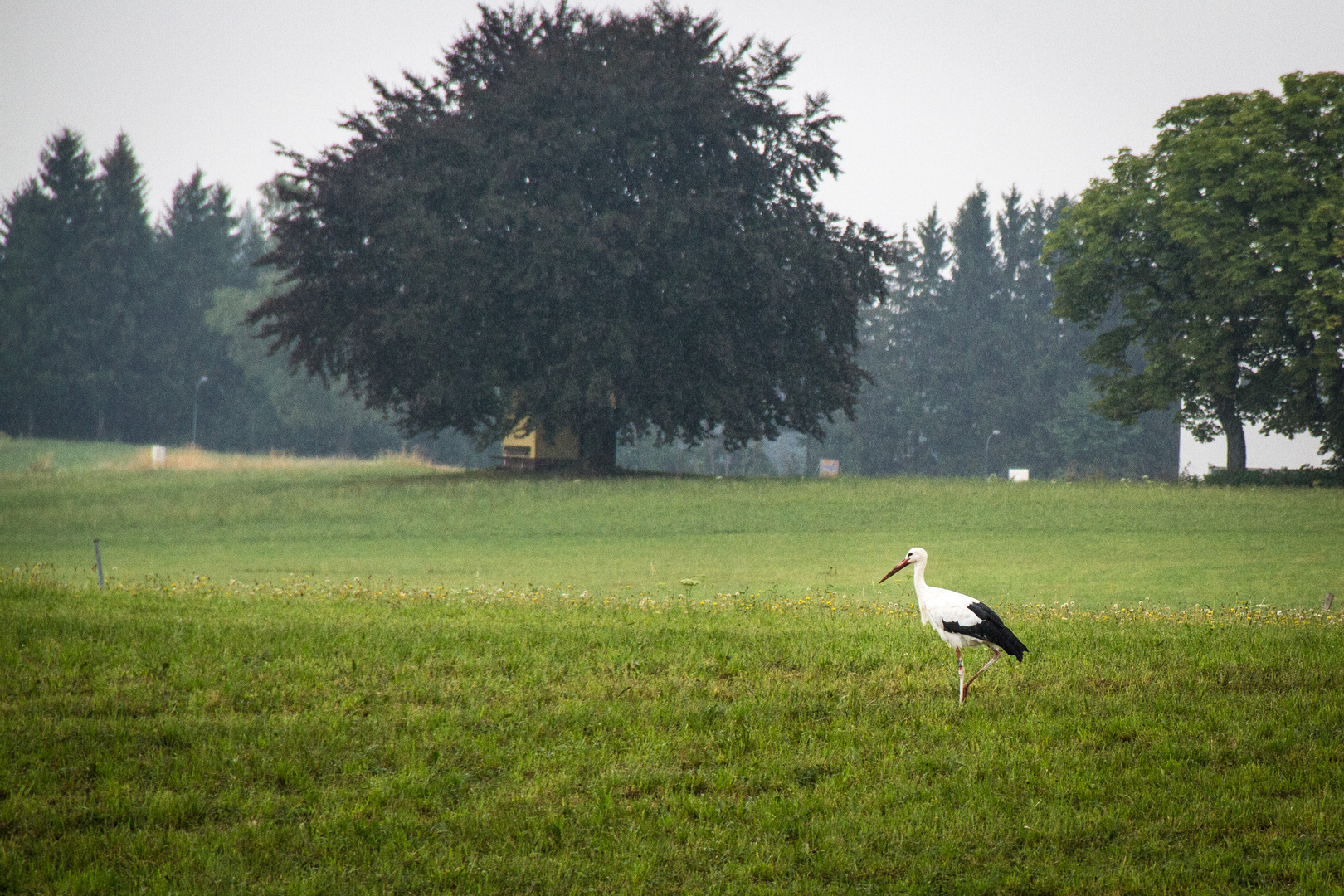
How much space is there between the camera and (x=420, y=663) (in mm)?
11188

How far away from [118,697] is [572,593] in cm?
971

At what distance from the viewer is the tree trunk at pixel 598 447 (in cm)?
4522

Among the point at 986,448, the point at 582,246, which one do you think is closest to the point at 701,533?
the point at 582,246

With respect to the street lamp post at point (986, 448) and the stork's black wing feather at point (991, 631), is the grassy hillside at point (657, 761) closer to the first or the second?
the stork's black wing feather at point (991, 631)

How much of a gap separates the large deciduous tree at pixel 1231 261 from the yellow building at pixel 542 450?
22.3 metres

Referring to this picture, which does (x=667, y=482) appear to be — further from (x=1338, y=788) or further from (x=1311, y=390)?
(x=1338, y=788)

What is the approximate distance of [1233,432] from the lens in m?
46.2

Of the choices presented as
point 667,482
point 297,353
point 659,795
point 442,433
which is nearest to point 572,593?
point 659,795

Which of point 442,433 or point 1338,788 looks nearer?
point 1338,788

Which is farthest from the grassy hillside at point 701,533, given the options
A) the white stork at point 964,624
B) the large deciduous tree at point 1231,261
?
the white stork at point 964,624

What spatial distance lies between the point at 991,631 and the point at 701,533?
75.1 feet

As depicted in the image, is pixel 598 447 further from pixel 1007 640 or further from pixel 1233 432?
pixel 1007 640

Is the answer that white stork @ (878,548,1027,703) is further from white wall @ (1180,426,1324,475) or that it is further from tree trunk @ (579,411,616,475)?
white wall @ (1180,426,1324,475)

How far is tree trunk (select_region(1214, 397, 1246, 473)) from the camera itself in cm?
4556
